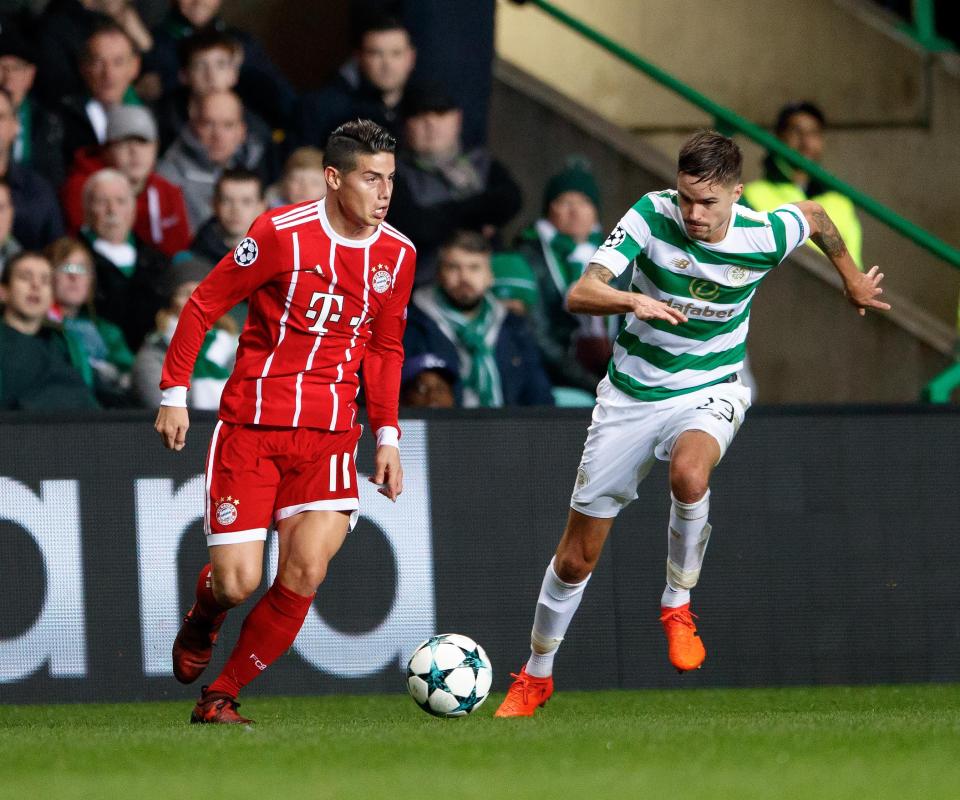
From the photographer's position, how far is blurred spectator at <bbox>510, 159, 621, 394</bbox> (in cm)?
954

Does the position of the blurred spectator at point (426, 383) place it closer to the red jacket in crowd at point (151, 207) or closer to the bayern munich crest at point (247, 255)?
the red jacket in crowd at point (151, 207)

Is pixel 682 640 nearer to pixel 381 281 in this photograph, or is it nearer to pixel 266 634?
pixel 266 634

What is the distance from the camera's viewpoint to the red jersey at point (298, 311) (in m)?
6.07

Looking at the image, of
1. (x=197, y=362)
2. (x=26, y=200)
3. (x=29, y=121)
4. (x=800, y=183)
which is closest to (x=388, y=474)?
(x=197, y=362)

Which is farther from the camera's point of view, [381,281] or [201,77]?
[201,77]

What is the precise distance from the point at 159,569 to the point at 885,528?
344 cm

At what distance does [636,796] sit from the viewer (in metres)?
4.25

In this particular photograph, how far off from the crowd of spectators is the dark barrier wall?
69 centimetres

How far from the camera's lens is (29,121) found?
31.1 ft

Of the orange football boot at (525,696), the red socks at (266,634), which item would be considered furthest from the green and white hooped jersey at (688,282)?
the red socks at (266,634)

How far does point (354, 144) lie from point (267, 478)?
1207 mm

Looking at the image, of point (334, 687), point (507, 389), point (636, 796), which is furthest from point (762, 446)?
point (636, 796)

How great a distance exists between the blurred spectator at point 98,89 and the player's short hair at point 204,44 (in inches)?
12.0

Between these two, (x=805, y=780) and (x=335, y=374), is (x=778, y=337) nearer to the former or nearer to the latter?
(x=335, y=374)
